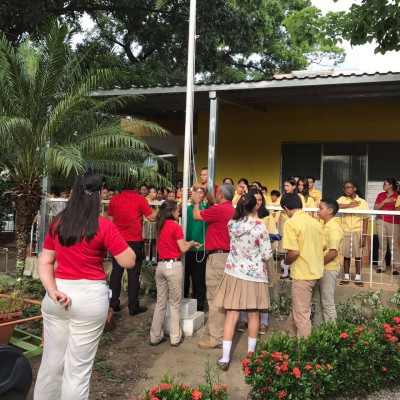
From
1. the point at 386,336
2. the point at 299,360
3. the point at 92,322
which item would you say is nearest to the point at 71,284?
the point at 92,322

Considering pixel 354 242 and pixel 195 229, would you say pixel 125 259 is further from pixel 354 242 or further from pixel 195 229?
pixel 354 242

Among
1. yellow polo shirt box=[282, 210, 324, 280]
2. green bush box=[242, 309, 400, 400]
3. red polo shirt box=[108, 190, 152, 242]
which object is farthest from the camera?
red polo shirt box=[108, 190, 152, 242]

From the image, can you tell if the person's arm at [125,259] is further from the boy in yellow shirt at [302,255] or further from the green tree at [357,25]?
the green tree at [357,25]

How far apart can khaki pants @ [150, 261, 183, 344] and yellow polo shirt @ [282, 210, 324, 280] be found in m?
1.31

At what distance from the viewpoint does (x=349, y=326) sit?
172 inches

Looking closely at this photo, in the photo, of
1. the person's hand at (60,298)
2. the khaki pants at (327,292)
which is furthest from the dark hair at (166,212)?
the person's hand at (60,298)

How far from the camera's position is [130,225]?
5855mm

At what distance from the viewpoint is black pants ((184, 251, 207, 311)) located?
6180mm

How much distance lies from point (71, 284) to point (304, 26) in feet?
21.9

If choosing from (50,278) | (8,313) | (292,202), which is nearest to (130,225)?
(8,313)

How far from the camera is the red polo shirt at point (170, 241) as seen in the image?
515 centimetres

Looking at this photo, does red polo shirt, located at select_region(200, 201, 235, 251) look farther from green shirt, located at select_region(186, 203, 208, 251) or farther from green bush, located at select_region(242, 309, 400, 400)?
green bush, located at select_region(242, 309, 400, 400)

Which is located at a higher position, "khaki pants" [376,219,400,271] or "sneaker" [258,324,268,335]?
"khaki pants" [376,219,400,271]

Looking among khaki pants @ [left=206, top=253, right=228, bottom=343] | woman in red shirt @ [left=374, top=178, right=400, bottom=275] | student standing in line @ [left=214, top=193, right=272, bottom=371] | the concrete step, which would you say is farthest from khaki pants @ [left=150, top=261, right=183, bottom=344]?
woman in red shirt @ [left=374, top=178, right=400, bottom=275]
